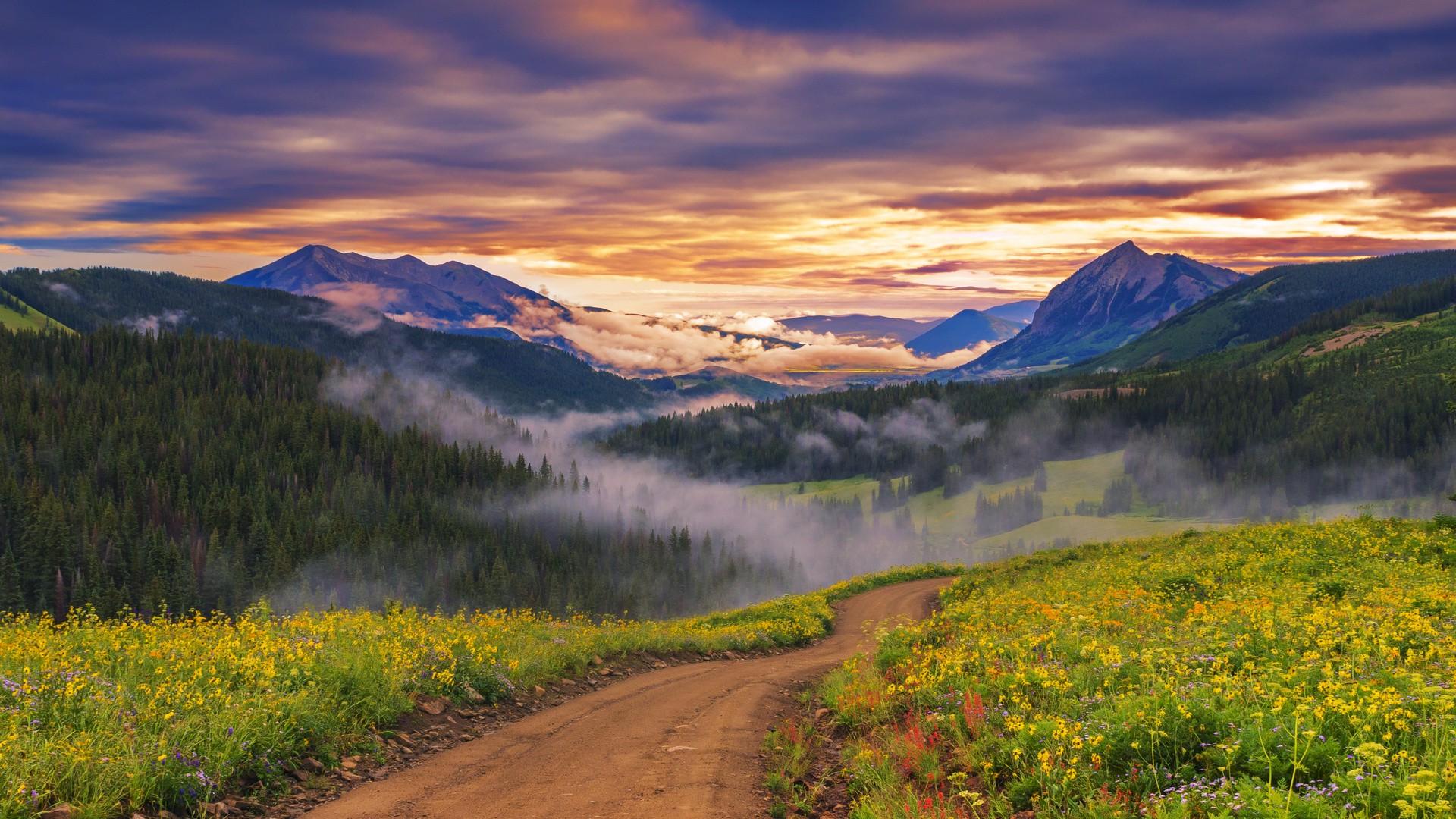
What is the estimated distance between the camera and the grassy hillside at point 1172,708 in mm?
7758

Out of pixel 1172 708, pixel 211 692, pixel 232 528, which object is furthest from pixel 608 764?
pixel 232 528

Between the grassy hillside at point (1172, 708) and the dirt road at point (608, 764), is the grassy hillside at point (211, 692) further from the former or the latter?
the grassy hillside at point (1172, 708)

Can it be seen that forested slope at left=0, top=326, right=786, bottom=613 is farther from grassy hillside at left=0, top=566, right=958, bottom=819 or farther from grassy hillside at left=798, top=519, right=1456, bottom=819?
grassy hillside at left=798, top=519, right=1456, bottom=819

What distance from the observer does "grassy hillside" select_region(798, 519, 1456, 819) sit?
7.76 meters

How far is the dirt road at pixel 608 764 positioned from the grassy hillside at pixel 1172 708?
149 cm

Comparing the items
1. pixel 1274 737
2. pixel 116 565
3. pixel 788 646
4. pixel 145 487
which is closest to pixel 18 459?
pixel 145 487

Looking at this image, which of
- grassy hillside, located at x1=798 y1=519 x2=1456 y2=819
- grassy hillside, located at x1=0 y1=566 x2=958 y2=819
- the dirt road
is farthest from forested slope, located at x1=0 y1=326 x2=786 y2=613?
grassy hillside, located at x1=798 y1=519 x2=1456 y2=819

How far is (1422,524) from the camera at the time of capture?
30.3 meters

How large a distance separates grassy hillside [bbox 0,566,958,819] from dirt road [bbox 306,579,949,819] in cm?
157

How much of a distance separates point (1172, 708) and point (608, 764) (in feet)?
29.7

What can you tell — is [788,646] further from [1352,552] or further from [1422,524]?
[1422,524]

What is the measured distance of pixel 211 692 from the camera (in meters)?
12.1

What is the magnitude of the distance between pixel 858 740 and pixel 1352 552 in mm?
22557

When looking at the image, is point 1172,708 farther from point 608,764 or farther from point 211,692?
point 211,692
